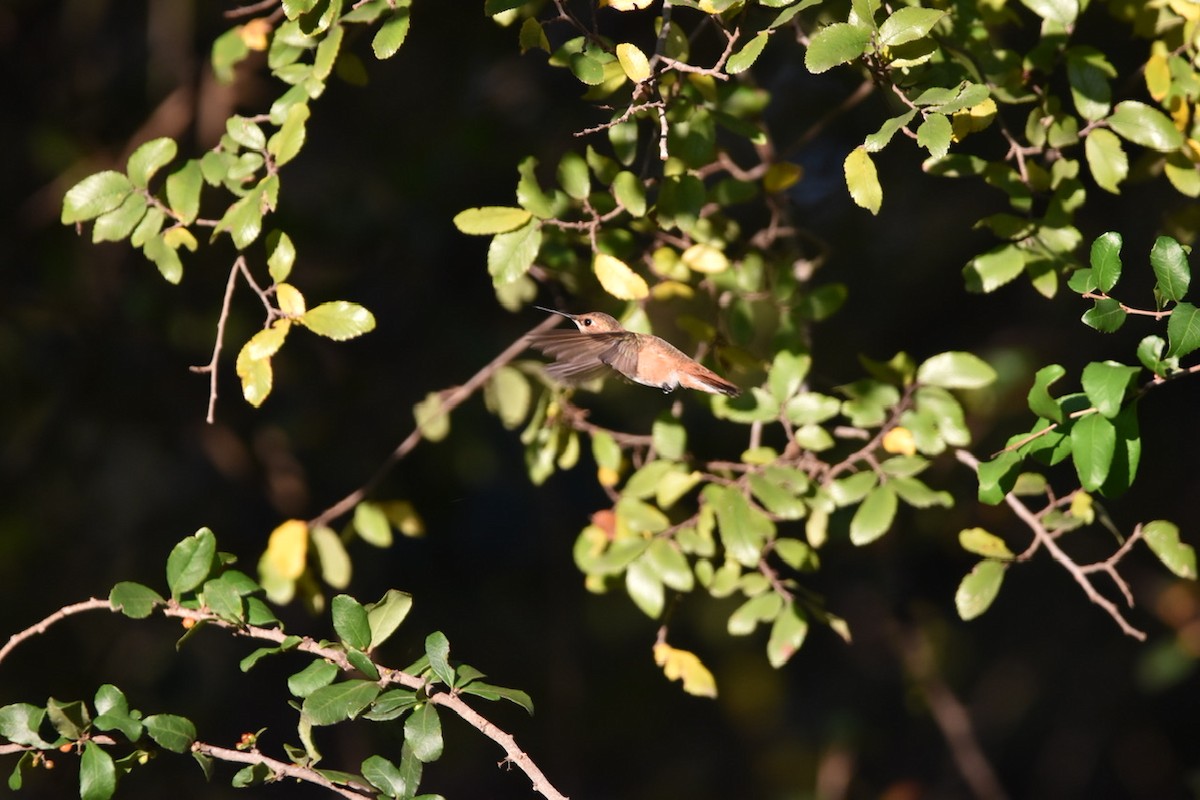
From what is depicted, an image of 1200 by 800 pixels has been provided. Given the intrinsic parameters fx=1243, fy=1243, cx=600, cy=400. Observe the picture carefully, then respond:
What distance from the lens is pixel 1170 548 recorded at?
1.45 m

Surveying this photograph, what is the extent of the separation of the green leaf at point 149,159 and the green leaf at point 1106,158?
1.04 meters

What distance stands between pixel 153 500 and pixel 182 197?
210 centimetres

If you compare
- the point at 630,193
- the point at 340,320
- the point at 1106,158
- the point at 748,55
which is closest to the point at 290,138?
the point at 340,320

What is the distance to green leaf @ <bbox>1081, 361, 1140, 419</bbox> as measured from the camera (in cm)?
99

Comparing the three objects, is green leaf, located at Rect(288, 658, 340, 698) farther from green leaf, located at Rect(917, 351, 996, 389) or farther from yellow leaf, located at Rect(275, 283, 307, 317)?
green leaf, located at Rect(917, 351, 996, 389)

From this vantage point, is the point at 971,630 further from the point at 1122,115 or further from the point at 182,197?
the point at 182,197

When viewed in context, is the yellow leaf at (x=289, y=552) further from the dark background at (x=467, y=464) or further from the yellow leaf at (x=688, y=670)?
the dark background at (x=467, y=464)

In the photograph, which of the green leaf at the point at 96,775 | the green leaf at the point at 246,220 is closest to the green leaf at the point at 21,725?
the green leaf at the point at 96,775

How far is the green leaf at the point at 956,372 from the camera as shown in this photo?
1521mm

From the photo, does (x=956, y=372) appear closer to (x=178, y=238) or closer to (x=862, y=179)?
(x=862, y=179)

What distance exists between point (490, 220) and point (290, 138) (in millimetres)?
229

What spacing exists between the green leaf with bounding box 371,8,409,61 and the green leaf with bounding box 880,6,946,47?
18.9 inches

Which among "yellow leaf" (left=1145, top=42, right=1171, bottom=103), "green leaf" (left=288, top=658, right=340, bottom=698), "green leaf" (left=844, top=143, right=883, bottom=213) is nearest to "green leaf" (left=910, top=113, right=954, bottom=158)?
"green leaf" (left=844, top=143, right=883, bottom=213)

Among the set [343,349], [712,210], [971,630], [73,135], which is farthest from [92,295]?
[971,630]
